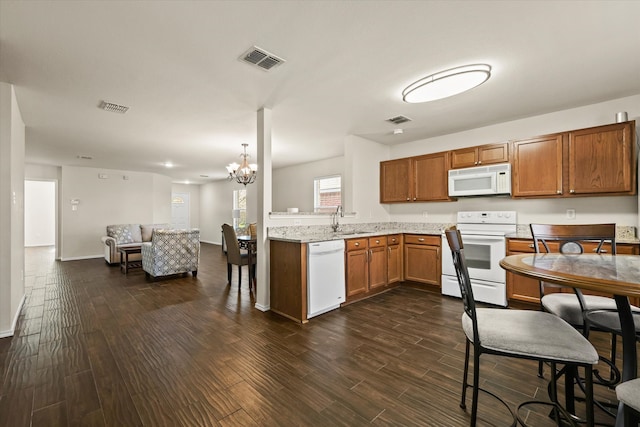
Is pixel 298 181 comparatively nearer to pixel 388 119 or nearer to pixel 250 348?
pixel 388 119

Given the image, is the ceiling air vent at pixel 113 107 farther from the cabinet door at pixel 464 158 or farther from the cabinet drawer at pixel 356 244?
the cabinet door at pixel 464 158

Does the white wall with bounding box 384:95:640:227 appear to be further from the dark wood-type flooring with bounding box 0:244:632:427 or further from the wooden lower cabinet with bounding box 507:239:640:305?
the dark wood-type flooring with bounding box 0:244:632:427

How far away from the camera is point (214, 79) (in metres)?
2.77

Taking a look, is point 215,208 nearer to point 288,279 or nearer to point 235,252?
point 235,252

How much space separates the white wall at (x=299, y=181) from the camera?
22.7 feet

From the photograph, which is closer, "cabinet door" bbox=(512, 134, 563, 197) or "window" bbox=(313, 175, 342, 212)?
"cabinet door" bbox=(512, 134, 563, 197)

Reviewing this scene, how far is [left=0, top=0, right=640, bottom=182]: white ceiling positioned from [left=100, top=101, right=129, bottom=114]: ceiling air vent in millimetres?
102

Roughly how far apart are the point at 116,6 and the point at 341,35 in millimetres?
1502

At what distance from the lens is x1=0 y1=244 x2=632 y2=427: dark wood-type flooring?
5.44 feet

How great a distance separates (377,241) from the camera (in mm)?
4113

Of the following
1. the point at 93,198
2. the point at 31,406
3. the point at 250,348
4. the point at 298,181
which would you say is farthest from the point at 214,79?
the point at 93,198

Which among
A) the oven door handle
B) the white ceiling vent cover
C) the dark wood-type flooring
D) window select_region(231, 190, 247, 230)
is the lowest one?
the dark wood-type flooring

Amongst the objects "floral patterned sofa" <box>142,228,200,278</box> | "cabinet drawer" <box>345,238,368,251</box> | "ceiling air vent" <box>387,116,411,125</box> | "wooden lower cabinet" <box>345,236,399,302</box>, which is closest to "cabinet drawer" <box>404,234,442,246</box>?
"wooden lower cabinet" <box>345,236,399,302</box>

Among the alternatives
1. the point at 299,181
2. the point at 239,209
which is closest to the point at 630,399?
the point at 299,181
